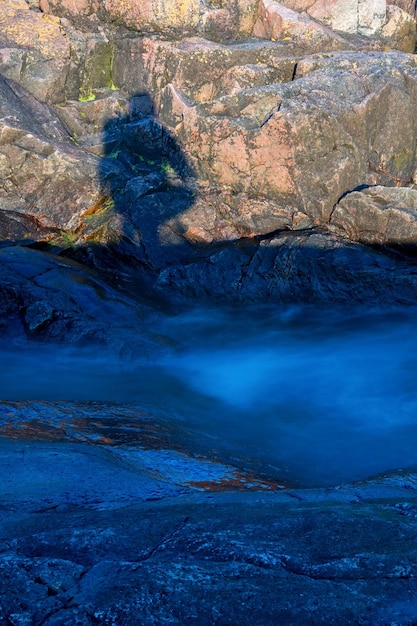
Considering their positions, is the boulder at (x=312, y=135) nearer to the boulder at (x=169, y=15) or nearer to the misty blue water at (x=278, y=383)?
the boulder at (x=169, y=15)

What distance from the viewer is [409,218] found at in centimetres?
994

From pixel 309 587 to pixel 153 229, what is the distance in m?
9.31

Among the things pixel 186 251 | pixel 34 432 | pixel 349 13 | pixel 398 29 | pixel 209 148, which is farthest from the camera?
pixel 398 29

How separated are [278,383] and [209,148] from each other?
207 inches

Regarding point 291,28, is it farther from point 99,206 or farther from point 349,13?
point 99,206

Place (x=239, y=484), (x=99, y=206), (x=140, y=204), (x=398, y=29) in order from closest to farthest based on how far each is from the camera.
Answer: (x=239, y=484)
(x=140, y=204)
(x=99, y=206)
(x=398, y=29)

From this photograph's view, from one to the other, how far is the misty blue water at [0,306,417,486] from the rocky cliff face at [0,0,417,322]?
0.71 meters

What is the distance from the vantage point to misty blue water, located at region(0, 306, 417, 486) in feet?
18.6

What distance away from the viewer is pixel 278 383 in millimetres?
7855

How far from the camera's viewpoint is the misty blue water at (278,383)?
18.6 ft

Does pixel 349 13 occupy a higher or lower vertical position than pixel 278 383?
higher

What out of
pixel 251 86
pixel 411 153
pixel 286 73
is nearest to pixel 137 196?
pixel 251 86

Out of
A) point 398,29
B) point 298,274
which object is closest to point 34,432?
point 298,274

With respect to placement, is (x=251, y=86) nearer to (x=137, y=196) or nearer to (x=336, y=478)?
(x=137, y=196)
